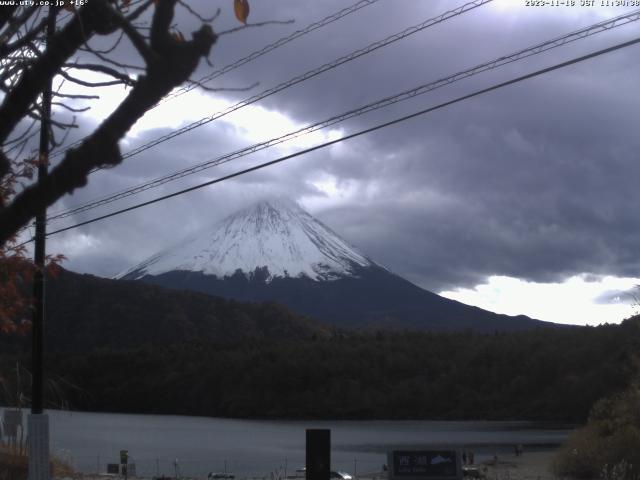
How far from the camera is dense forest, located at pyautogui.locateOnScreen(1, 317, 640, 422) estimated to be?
4341 inches

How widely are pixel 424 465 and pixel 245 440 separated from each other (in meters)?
67.4

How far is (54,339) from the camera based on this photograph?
127375 millimetres

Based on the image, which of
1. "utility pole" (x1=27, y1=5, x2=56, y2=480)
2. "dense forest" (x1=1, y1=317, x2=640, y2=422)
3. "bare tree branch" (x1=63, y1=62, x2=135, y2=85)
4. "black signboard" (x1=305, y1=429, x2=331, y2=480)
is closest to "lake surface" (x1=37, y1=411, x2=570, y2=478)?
"dense forest" (x1=1, y1=317, x2=640, y2=422)

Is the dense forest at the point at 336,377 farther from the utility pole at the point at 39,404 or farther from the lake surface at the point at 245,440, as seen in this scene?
the utility pole at the point at 39,404

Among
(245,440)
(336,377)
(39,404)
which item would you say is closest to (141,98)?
(39,404)

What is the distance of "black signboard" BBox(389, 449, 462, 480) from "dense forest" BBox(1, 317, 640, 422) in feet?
309

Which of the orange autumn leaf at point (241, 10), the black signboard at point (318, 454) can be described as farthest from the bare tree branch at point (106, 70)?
the black signboard at point (318, 454)

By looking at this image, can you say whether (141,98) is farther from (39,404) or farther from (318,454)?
(39,404)

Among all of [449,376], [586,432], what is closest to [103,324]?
[449,376]

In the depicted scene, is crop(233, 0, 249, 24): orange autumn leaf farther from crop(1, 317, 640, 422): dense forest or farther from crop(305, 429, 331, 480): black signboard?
crop(1, 317, 640, 422): dense forest

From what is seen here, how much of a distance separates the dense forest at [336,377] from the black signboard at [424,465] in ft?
309

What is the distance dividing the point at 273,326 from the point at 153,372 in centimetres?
3941

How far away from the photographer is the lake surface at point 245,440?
55594 mm

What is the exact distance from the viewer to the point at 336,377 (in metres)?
119
